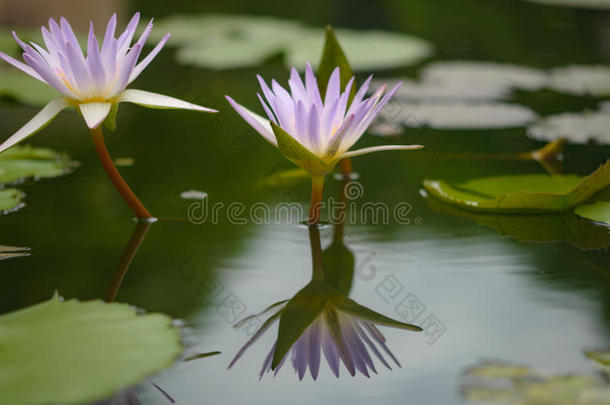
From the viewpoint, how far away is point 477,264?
3.10 ft

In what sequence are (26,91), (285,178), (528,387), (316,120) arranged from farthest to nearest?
(26,91), (285,178), (316,120), (528,387)

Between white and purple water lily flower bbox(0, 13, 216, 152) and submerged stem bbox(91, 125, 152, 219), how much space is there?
7 cm

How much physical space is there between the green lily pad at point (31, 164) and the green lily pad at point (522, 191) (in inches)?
31.6

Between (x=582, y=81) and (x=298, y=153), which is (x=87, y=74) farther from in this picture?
(x=582, y=81)

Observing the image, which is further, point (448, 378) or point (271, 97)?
point (271, 97)

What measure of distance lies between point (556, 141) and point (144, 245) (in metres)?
1.02

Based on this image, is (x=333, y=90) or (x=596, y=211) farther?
(x=596, y=211)

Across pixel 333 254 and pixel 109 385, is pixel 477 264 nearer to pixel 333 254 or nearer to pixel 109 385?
pixel 333 254

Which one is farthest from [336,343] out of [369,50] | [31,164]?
[369,50]

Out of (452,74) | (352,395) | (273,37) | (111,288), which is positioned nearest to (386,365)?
(352,395)

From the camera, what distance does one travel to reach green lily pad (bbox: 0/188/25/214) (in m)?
1.17

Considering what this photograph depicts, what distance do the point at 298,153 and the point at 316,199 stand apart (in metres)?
0.14

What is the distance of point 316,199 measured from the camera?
3.55 feet

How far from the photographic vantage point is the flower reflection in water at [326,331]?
706 mm
